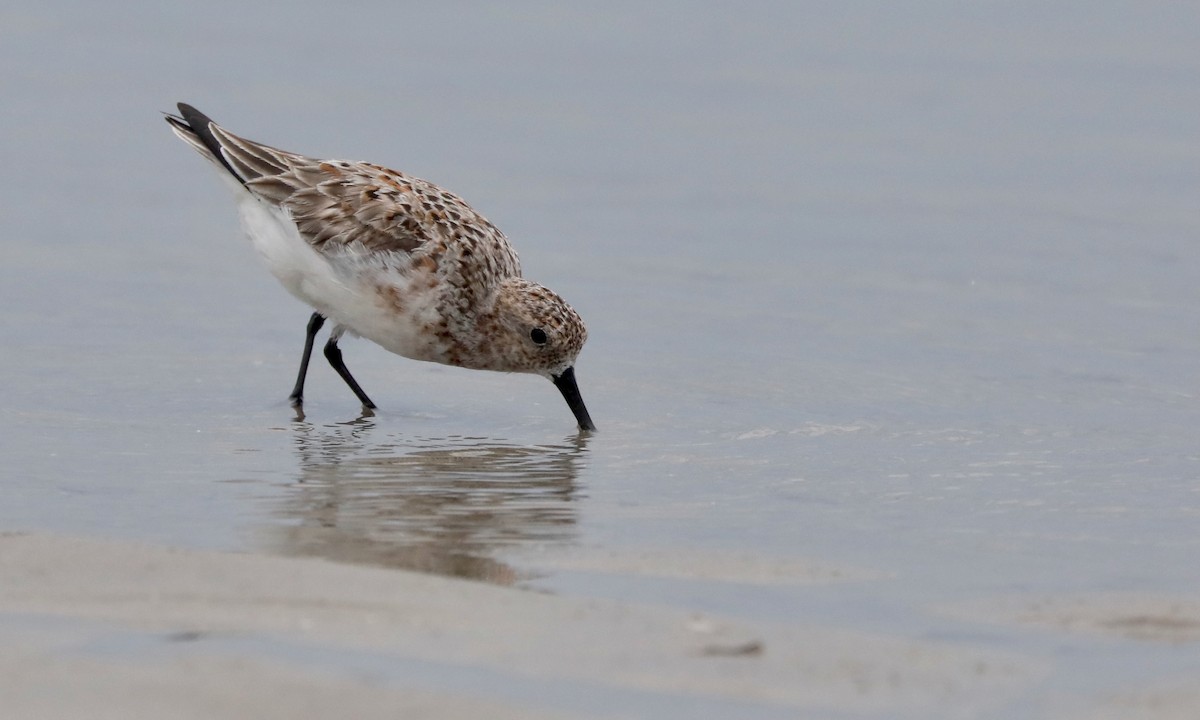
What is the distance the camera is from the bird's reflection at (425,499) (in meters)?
5.94

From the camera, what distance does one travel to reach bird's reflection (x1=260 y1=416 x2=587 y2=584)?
5938 mm

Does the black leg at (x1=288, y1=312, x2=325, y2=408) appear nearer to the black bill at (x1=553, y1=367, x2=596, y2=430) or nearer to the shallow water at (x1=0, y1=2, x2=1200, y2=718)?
the shallow water at (x1=0, y1=2, x2=1200, y2=718)

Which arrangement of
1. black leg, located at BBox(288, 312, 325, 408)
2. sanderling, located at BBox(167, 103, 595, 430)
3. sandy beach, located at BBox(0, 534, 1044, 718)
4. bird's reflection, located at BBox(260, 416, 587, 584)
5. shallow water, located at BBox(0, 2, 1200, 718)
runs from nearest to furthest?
sandy beach, located at BBox(0, 534, 1044, 718) → bird's reflection, located at BBox(260, 416, 587, 584) → shallow water, located at BBox(0, 2, 1200, 718) → sanderling, located at BBox(167, 103, 595, 430) → black leg, located at BBox(288, 312, 325, 408)

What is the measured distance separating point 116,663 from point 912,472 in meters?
4.04

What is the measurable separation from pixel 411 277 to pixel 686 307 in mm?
2645

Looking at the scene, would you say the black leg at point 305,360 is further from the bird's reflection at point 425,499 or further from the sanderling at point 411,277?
the bird's reflection at point 425,499

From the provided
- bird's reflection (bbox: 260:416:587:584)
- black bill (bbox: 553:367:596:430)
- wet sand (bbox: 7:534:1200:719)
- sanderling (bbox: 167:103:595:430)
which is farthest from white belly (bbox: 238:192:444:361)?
wet sand (bbox: 7:534:1200:719)

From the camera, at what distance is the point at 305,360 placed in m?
9.48

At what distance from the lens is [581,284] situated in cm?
1174

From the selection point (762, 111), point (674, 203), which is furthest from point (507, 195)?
point (762, 111)

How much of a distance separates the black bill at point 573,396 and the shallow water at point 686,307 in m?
0.14

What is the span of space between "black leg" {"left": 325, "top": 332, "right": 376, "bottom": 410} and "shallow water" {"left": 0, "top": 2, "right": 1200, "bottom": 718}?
0.52ft

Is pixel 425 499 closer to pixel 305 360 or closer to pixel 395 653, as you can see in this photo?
pixel 395 653

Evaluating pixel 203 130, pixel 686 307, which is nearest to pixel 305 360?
pixel 203 130
